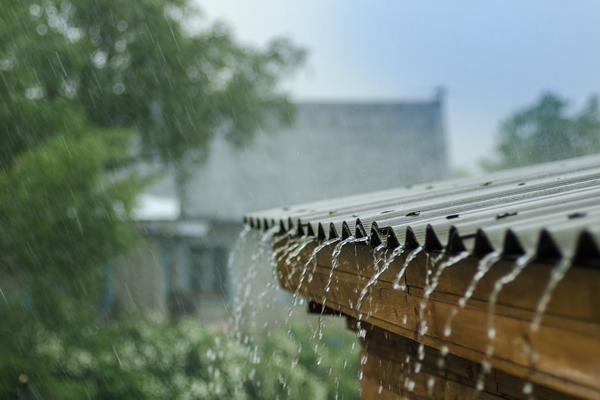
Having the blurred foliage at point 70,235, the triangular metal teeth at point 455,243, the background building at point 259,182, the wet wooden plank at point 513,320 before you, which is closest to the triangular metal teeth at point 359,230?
the wet wooden plank at point 513,320

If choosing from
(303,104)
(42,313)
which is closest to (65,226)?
(42,313)

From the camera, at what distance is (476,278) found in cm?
124

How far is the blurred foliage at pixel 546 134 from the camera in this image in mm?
22850

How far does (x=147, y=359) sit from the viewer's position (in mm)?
7453

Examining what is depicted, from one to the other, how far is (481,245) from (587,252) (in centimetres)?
27

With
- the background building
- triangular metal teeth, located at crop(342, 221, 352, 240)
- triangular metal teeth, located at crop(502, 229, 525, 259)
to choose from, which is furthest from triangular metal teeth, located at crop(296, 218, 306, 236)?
the background building

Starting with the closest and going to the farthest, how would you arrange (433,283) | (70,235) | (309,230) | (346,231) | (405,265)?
1. (433,283)
2. (405,265)
3. (346,231)
4. (309,230)
5. (70,235)

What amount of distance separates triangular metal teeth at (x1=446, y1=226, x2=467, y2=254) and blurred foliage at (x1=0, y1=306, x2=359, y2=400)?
17.6ft

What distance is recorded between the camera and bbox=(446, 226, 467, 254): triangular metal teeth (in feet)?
4.14

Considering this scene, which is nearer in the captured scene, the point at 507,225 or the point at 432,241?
the point at 507,225

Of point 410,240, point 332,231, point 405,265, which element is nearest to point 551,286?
point 410,240

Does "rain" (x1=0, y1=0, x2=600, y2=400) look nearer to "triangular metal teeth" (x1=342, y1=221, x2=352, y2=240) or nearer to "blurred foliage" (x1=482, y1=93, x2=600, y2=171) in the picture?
"triangular metal teeth" (x1=342, y1=221, x2=352, y2=240)

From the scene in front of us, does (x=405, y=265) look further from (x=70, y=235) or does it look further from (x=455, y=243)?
(x=70, y=235)

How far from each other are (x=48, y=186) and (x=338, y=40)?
39.8 meters
